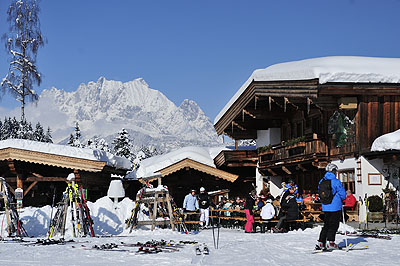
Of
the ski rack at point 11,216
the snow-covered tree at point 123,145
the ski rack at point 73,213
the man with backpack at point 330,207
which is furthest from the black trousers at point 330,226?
the snow-covered tree at point 123,145

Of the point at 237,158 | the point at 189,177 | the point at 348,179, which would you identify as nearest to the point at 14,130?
the point at 189,177

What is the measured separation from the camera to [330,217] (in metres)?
11.1

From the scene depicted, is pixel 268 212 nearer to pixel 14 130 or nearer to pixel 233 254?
pixel 233 254

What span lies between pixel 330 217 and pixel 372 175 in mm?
9668

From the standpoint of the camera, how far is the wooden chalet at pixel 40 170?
2527cm

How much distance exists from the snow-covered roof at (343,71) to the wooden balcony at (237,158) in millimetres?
7650

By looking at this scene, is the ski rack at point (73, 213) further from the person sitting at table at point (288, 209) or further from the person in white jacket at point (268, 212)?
the person sitting at table at point (288, 209)

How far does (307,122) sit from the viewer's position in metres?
25.3

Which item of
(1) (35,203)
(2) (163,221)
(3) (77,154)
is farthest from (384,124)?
(1) (35,203)

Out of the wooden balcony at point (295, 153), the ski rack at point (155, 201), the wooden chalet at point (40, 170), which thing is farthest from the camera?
the wooden chalet at point (40, 170)

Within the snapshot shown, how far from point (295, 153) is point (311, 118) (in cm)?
168

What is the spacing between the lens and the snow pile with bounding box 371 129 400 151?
18156 millimetres

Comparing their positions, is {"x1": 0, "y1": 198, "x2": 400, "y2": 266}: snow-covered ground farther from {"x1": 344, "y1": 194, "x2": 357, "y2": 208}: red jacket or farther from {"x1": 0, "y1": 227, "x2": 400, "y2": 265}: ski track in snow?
{"x1": 344, "y1": 194, "x2": 357, "y2": 208}: red jacket

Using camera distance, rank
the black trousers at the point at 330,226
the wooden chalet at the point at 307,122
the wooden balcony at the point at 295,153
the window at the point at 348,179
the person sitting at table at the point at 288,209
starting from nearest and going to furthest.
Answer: the black trousers at the point at 330,226 < the person sitting at table at the point at 288,209 < the wooden chalet at the point at 307,122 < the window at the point at 348,179 < the wooden balcony at the point at 295,153
